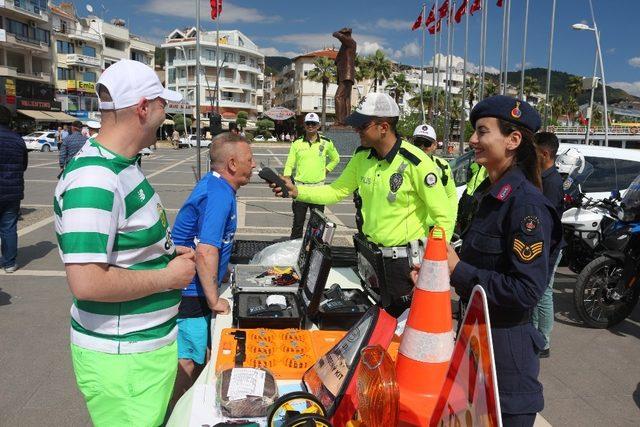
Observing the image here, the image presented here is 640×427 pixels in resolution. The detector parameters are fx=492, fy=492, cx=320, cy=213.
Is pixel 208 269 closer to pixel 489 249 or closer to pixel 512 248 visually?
pixel 489 249

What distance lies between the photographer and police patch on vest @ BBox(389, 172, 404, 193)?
3539 mm

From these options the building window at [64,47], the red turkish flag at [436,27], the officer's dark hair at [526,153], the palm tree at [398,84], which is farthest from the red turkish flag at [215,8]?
the palm tree at [398,84]

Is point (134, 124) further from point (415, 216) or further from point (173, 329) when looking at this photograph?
point (415, 216)

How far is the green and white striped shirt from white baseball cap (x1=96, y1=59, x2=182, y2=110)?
0.60 ft

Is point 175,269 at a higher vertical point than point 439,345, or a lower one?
higher

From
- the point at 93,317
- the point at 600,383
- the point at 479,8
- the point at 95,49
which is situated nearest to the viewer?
the point at 93,317

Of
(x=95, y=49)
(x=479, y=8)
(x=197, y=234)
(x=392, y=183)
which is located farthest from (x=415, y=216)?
(x=95, y=49)

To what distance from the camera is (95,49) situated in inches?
2746

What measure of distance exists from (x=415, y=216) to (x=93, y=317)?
238 cm

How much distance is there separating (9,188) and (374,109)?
229 inches

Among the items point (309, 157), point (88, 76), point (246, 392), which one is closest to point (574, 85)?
point (88, 76)

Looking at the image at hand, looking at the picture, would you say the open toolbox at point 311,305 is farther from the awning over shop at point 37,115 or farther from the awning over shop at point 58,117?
the awning over shop at point 58,117

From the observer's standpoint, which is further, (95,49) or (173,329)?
(95,49)

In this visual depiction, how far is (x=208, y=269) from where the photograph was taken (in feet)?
9.59
